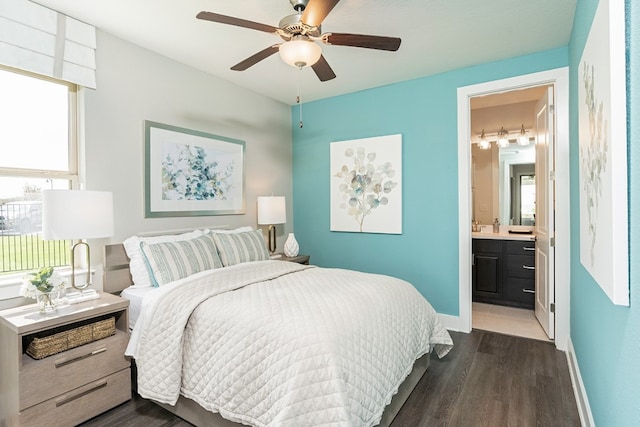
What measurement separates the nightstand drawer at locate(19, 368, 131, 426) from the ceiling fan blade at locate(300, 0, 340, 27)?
8.04 feet

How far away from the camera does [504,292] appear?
4227mm

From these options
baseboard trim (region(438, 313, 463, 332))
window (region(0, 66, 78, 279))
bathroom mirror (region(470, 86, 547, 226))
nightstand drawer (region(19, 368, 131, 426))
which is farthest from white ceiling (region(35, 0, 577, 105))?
baseboard trim (region(438, 313, 463, 332))

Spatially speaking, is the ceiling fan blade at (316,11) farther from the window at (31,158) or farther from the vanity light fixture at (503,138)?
the vanity light fixture at (503,138)

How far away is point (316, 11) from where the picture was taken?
5.77 ft

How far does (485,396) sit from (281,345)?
159cm

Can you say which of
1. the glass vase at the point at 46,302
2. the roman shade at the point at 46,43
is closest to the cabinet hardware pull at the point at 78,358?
the glass vase at the point at 46,302

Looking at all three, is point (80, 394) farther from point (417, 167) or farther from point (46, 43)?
point (417, 167)

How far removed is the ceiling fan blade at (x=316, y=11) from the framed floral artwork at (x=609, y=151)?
114cm

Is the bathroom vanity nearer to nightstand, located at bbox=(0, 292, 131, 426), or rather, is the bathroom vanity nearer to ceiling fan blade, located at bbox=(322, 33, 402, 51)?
ceiling fan blade, located at bbox=(322, 33, 402, 51)

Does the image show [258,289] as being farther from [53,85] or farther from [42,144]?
[53,85]

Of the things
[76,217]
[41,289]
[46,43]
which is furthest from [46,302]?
[46,43]

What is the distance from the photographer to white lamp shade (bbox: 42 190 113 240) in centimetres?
202

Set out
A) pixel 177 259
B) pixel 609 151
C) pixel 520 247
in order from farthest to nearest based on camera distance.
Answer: pixel 520 247, pixel 177 259, pixel 609 151

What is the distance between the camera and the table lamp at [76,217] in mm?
2018
